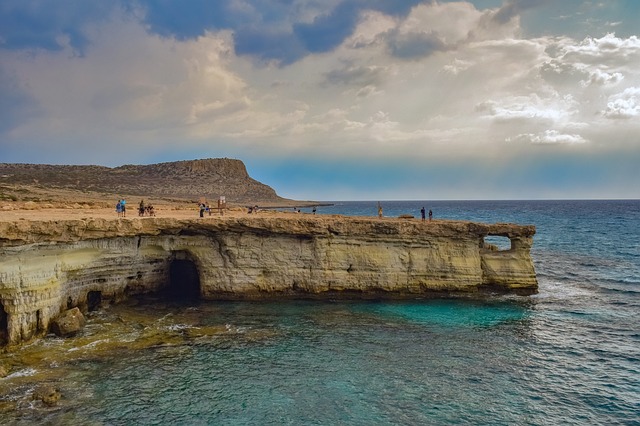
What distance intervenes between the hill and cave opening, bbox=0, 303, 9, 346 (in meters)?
58.1

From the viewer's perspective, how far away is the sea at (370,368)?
44.3ft

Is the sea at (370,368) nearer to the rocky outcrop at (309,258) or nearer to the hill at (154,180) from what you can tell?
the rocky outcrop at (309,258)

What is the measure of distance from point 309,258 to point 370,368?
35.3 feet

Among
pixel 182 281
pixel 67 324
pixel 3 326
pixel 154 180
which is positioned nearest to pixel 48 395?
pixel 67 324

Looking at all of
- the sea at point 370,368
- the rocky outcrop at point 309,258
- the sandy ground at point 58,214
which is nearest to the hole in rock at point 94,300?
the rocky outcrop at point 309,258

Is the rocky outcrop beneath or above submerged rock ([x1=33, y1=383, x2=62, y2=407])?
above

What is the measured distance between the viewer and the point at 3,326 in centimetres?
1878

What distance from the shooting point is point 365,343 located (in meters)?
19.2

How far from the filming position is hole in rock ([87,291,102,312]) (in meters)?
23.5

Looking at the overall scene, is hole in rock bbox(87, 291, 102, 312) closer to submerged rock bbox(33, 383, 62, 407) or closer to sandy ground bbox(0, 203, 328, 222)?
sandy ground bbox(0, 203, 328, 222)

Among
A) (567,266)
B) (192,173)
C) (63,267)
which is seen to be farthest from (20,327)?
(192,173)

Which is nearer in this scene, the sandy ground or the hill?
the sandy ground

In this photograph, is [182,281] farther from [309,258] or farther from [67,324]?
[67,324]

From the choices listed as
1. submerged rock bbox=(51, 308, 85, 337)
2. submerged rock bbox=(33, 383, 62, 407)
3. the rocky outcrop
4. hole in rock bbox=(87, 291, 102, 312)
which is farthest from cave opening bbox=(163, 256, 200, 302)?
submerged rock bbox=(33, 383, 62, 407)
